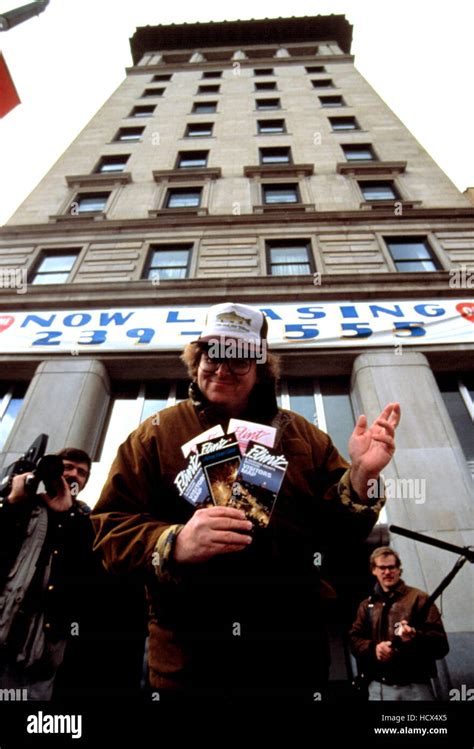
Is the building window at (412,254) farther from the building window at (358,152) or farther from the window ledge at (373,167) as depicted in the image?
the building window at (358,152)

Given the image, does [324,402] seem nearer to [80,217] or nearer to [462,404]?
[462,404]

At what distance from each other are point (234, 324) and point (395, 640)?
3.44 meters

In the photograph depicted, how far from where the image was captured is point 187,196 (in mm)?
16141

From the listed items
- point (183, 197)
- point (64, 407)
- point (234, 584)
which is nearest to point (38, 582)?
point (234, 584)

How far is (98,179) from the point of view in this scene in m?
16.7

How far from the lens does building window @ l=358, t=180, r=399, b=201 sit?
1552 centimetres

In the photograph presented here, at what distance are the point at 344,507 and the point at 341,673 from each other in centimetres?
488

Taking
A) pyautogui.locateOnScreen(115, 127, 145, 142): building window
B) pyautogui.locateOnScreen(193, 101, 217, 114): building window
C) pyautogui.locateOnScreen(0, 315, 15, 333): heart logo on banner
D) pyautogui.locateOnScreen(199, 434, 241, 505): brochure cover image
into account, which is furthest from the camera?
pyautogui.locateOnScreen(193, 101, 217, 114): building window

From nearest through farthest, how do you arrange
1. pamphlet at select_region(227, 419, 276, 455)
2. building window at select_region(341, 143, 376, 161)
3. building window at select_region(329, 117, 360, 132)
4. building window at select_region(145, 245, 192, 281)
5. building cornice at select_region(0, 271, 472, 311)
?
pamphlet at select_region(227, 419, 276, 455) < building cornice at select_region(0, 271, 472, 311) < building window at select_region(145, 245, 192, 281) < building window at select_region(341, 143, 376, 161) < building window at select_region(329, 117, 360, 132)

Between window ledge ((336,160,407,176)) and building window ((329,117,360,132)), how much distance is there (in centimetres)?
554

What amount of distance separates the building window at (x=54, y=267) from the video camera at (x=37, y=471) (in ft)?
30.3

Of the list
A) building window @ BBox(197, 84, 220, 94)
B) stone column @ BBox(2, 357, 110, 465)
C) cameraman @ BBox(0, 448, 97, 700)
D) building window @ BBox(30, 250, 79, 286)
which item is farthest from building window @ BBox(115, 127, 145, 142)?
cameraman @ BBox(0, 448, 97, 700)

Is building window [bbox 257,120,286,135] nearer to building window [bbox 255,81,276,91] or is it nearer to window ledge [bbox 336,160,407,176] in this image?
window ledge [bbox 336,160,407,176]

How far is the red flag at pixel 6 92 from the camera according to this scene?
12.7 m
